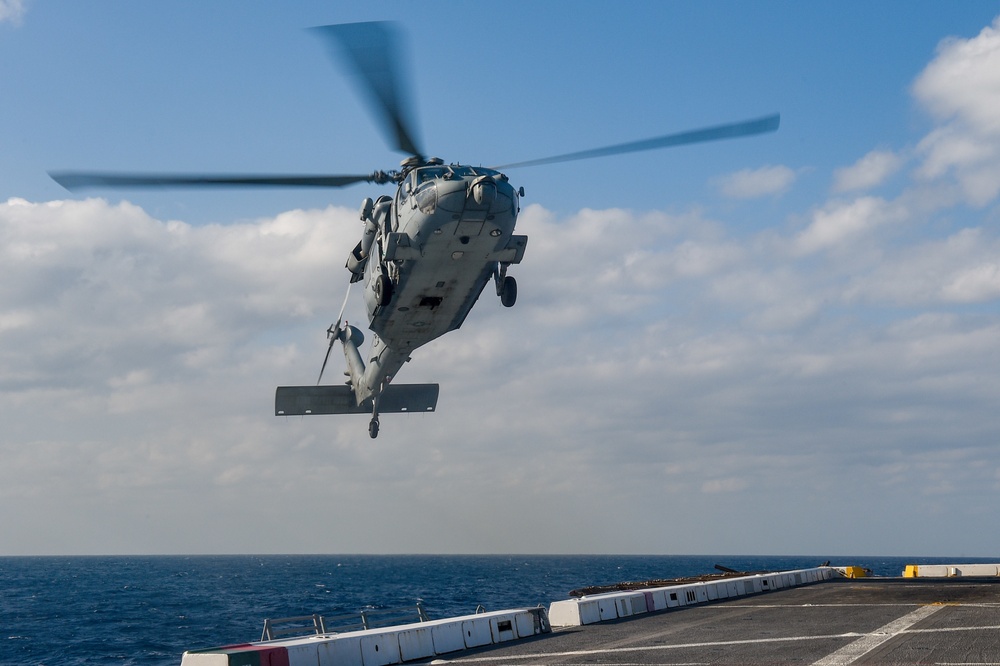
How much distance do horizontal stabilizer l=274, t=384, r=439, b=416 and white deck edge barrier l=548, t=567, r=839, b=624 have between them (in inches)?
415

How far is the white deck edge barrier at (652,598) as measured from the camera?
22.0m

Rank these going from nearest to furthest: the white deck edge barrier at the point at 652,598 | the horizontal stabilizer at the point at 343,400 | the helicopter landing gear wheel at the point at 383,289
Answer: the white deck edge barrier at the point at 652,598
the helicopter landing gear wheel at the point at 383,289
the horizontal stabilizer at the point at 343,400

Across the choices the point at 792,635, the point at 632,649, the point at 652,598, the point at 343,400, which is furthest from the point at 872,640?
the point at 343,400

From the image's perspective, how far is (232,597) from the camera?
8438 centimetres

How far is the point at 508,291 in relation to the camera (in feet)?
79.2

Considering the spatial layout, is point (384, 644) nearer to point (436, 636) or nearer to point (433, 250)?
point (436, 636)

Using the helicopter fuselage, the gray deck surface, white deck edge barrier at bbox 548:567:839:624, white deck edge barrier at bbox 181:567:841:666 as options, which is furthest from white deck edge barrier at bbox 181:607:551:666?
the helicopter fuselage

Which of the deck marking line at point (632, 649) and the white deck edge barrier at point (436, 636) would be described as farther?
the deck marking line at point (632, 649)

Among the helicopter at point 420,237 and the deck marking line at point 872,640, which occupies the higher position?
the helicopter at point 420,237

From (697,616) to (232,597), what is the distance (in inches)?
2788

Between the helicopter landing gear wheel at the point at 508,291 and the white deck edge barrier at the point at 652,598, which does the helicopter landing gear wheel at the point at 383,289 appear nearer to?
the helicopter landing gear wheel at the point at 508,291

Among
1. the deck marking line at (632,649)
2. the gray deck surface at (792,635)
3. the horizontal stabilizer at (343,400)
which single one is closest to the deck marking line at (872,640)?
the gray deck surface at (792,635)

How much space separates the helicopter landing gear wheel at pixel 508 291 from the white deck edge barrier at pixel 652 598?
792cm

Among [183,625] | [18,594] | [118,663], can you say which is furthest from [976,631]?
[18,594]
